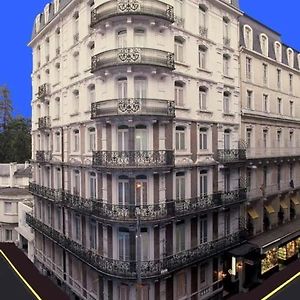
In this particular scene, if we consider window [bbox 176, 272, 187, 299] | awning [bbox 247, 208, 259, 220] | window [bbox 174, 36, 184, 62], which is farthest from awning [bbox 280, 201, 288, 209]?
window [bbox 174, 36, 184, 62]

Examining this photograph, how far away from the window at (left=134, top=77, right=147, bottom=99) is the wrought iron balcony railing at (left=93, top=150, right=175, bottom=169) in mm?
3627

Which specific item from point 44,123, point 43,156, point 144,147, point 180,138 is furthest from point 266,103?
point 43,156

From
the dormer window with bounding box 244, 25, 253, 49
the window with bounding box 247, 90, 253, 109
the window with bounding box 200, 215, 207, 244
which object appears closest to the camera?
the window with bounding box 200, 215, 207, 244

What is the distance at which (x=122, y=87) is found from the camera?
21156mm

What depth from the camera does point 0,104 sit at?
71.8 metres

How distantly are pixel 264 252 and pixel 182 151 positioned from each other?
11.7 meters

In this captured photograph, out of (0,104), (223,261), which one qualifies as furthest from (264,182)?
(0,104)

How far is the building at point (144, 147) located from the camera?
66.8 feet

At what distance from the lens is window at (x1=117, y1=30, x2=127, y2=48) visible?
68.5 feet

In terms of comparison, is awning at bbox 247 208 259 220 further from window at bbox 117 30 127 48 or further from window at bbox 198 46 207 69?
window at bbox 117 30 127 48

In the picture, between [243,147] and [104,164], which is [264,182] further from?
[104,164]

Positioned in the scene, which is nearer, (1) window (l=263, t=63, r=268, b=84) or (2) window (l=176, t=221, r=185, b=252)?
(2) window (l=176, t=221, r=185, b=252)

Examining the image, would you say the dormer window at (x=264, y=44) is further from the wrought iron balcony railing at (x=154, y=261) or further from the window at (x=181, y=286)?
the window at (x=181, y=286)

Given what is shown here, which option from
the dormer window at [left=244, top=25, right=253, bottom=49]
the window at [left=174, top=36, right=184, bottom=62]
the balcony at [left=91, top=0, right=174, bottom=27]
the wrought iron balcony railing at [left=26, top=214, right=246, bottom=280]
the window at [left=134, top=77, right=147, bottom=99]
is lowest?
the wrought iron balcony railing at [left=26, top=214, right=246, bottom=280]
